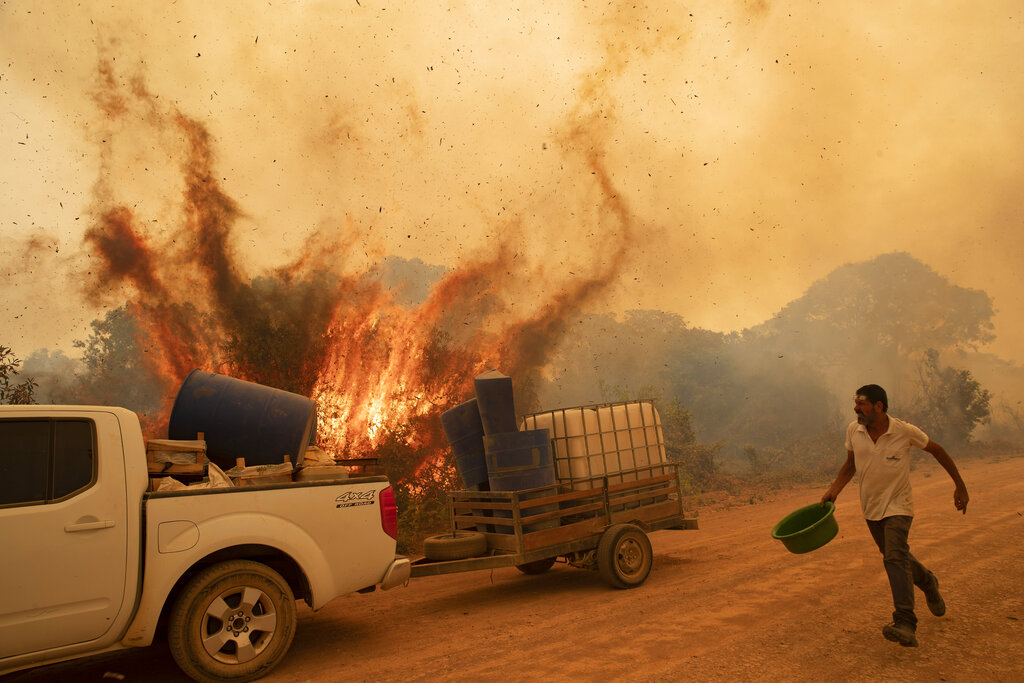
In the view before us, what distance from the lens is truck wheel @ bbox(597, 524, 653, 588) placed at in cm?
790

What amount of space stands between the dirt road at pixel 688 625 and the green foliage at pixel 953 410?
27.3 m

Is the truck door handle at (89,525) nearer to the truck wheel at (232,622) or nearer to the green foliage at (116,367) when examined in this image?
the truck wheel at (232,622)

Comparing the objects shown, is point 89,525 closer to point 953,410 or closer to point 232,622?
point 232,622

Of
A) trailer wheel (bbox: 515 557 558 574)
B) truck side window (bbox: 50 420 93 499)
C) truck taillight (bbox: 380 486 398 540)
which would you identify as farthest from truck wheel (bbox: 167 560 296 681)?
trailer wheel (bbox: 515 557 558 574)

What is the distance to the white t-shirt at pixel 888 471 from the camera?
5.60m

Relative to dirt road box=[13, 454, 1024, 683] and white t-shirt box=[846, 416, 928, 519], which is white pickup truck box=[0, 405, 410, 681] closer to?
dirt road box=[13, 454, 1024, 683]

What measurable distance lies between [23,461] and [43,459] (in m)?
0.12

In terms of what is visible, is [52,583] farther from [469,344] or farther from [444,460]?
[469,344]

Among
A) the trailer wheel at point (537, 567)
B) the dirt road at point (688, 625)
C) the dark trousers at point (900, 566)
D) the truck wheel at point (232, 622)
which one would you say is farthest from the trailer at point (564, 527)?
the dark trousers at point (900, 566)

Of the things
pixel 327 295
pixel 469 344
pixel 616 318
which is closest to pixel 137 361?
pixel 327 295

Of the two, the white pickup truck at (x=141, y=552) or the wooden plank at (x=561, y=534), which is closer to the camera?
the white pickup truck at (x=141, y=552)

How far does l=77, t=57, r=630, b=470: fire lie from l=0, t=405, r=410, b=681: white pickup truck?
9844mm

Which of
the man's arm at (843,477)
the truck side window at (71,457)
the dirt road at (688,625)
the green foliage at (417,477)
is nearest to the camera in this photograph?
the truck side window at (71,457)

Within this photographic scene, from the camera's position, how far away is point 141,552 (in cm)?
495
